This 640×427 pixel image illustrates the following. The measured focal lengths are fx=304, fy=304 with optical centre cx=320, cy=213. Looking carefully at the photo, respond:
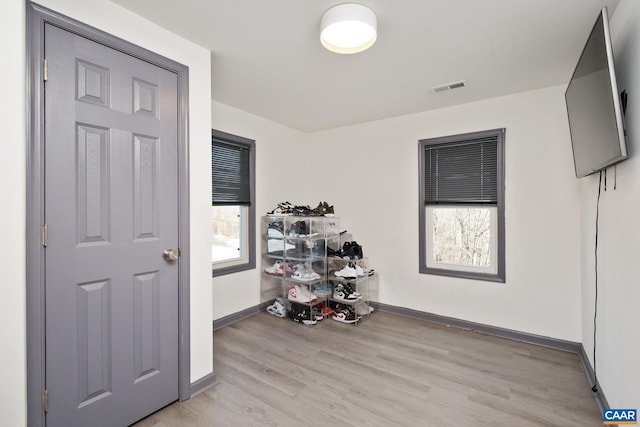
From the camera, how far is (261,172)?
3.79m

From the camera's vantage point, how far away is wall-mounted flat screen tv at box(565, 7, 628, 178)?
139 centimetres

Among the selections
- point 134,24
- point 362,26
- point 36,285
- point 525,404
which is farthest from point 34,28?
point 525,404

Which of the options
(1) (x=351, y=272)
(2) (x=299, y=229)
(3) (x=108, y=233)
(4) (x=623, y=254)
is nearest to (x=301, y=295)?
(1) (x=351, y=272)

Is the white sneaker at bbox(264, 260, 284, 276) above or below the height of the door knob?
below

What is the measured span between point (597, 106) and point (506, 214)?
1.60 metres

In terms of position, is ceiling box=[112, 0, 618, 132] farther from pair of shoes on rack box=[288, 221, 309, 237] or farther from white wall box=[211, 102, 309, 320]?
pair of shoes on rack box=[288, 221, 309, 237]

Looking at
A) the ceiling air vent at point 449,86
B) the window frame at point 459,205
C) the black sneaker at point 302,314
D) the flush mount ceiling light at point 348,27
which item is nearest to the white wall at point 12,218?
the flush mount ceiling light at point 348,27

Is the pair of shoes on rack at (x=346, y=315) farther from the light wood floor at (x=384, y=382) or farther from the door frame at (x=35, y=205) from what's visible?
the door frame at (x=35, y=205)

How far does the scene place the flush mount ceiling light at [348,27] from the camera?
169 cm

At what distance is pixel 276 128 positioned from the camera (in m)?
4.00

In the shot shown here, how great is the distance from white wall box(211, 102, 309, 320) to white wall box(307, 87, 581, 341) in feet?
1.94

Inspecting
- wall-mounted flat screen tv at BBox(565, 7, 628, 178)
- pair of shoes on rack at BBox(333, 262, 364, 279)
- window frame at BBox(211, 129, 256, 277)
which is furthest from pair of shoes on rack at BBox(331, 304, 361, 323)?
wall-mounted flat screen tv at BBox(565, 7, 628, 178)

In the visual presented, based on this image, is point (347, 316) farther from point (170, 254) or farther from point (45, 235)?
point (45, 235)

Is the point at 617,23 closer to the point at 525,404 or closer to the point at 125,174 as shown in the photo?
the point at 525,404
